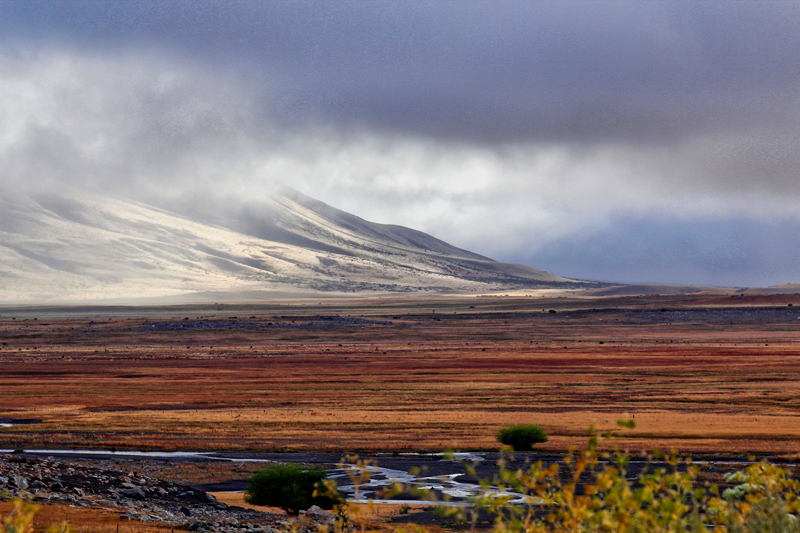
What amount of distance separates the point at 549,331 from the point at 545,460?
91.9 metres

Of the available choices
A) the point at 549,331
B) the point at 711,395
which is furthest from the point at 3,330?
the point at 711,395

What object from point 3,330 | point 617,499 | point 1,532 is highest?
point 617,499

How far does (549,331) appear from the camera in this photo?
120 meters

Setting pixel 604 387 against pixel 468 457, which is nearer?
pixel 468 457

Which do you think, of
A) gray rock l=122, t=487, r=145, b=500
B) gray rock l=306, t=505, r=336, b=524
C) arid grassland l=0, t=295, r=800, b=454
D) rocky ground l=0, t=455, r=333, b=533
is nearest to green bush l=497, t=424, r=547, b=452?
arid grassland l=0, t=295, r=800, b=454

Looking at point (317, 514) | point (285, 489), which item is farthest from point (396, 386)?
point (317, 514)

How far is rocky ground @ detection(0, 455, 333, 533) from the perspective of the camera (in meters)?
20.2

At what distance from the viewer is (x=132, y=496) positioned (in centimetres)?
2369

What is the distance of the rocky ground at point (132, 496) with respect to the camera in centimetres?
2019

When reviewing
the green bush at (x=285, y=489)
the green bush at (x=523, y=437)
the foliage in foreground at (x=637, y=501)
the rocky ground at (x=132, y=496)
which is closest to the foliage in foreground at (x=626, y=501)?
the foliage in foreground at (x=637, y=501)

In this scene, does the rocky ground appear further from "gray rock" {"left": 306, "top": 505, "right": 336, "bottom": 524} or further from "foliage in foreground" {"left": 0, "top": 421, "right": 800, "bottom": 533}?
"foliage in foreground" {"left": 0, "top": 421, "right": 800, "bottom": 533}

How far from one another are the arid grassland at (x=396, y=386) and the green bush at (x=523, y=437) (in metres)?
0.56

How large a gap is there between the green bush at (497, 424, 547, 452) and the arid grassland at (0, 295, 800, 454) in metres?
0.56

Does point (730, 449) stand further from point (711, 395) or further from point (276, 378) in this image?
point (276, 378)
